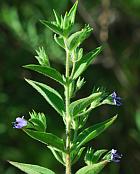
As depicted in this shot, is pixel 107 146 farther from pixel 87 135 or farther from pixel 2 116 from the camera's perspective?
pixel 87 135

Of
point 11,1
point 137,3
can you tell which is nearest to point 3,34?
point 11,1

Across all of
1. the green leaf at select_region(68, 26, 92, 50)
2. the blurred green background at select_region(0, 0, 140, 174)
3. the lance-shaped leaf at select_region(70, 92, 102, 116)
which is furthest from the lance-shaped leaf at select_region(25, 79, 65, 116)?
the blurred green background at select_region(0, 0, 140, 174)

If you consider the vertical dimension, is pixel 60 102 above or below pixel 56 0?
below

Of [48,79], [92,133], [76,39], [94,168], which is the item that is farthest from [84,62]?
[48,79]

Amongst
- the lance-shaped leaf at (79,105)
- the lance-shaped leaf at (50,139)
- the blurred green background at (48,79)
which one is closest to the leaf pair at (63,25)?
the lance-shaped leaf at (79,105)

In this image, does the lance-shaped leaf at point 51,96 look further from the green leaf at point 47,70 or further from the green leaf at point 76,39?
the green leaf at point 76,39

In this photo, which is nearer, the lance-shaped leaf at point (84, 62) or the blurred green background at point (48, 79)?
the lance-shaped leaf at point (84, 62)
